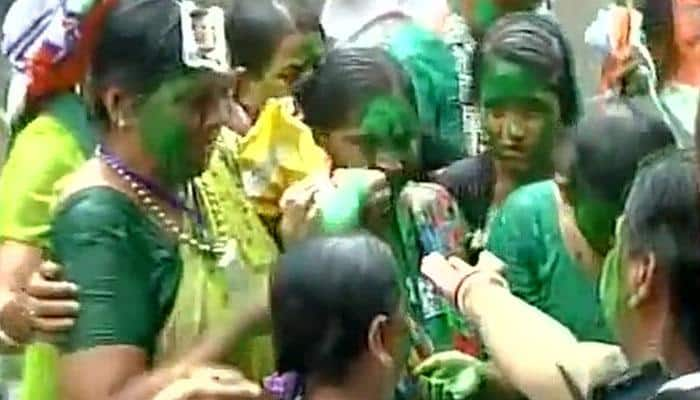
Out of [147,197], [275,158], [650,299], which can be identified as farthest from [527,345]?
[275,158]

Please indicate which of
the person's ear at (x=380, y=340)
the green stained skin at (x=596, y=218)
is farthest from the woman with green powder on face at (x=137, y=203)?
the green stained skin at (x=596, y=218)

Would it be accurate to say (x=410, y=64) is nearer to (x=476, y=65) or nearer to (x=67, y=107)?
(x=476, y=65)

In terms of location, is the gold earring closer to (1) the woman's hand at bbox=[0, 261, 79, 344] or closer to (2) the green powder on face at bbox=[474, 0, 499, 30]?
(1) the woman's hand at bbox=[0, 261, 79, 344]

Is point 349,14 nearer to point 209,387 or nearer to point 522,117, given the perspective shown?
point 522,117

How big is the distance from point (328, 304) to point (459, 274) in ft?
1.21

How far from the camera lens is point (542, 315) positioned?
2.90 meters

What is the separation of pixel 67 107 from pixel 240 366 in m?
0.80

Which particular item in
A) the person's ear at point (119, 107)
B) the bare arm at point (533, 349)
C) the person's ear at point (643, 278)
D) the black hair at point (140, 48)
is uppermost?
the black hair at point (140, 48)

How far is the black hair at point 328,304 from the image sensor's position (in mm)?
2617

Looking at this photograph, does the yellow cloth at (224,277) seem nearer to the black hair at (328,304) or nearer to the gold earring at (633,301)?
the black hair at (328,304)

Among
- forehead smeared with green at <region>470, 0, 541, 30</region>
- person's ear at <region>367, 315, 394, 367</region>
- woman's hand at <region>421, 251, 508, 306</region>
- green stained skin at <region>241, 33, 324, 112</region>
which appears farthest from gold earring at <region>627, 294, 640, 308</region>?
forehead smeared with green at <region>470, 0, 541, 30</region>

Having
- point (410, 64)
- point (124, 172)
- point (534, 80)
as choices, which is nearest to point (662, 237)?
point (124, 172)

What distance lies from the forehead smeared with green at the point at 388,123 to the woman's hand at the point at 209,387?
2.60 feet

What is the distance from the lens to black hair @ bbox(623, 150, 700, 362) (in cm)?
226
